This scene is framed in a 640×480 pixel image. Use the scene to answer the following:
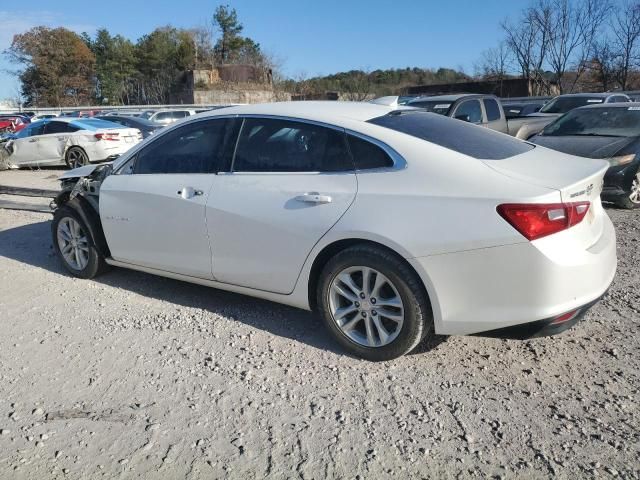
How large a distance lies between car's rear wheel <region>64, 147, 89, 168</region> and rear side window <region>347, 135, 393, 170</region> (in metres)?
12.1

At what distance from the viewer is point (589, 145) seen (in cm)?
763

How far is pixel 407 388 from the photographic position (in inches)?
124

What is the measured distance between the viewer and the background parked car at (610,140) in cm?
721

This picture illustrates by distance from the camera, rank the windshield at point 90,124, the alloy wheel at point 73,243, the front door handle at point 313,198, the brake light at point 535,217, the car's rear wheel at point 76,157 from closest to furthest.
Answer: the brake light at point 535,217
the front door handle at point 313,198
the alloy wheel at point 73,243
the car's rear wheel at point 76,157
the windshield at point 90,124

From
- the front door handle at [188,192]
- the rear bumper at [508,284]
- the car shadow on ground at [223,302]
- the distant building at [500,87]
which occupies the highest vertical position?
the distant building at [500,87]

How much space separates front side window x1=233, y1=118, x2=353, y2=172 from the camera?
11.7 ft

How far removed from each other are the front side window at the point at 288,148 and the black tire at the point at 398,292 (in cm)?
58

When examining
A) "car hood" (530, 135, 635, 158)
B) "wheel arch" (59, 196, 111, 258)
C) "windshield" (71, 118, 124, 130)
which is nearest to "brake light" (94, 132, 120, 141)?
"windshield" (71, 118, 124, 130)

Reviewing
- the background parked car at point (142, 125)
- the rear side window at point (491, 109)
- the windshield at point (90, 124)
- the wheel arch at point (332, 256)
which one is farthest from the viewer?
the background parked car at point (142, 125)

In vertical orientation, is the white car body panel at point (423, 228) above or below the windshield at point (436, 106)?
below

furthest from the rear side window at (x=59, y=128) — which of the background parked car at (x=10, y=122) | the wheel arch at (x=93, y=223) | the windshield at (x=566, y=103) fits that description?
the background parked car at (x=10, y=122)

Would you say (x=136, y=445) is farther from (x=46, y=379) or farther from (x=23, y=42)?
(x=23, y=42)

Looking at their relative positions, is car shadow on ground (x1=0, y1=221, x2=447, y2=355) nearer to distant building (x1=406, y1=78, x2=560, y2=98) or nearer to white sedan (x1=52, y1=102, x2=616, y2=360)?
white sedan (x1=52, y1=102, x2=616, y2=360)

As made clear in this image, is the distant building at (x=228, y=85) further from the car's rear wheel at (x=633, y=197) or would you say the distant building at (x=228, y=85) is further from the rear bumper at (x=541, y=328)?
the rear bumper at (x=541, y=328)
